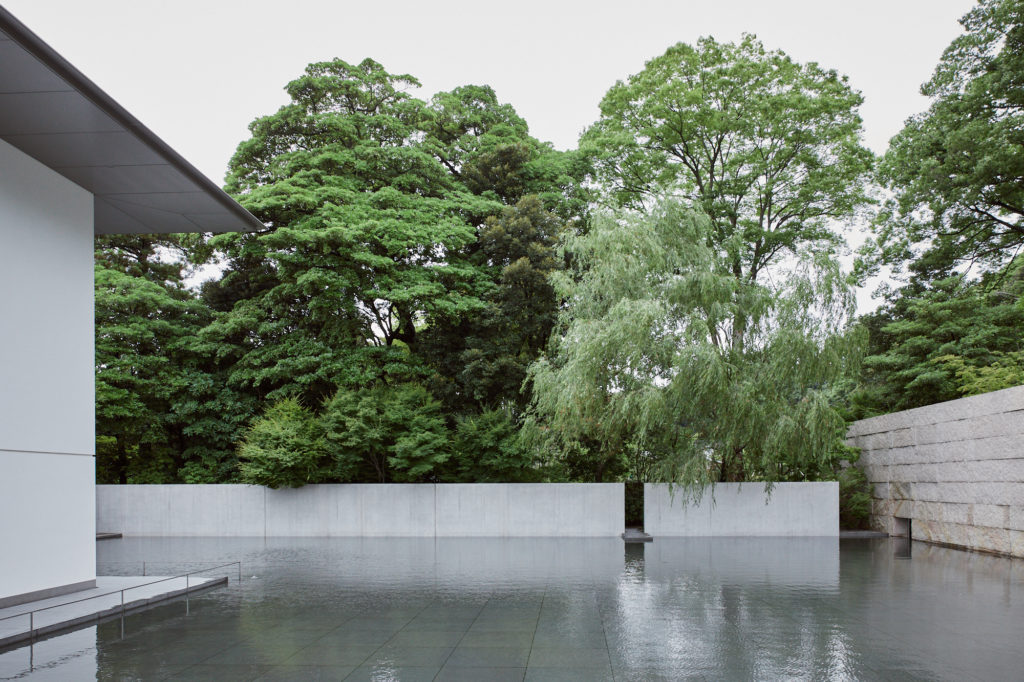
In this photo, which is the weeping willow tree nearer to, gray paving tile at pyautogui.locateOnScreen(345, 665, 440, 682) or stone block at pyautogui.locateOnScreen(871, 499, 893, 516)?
stone block at pyautogui.locateOnScreen(871, 499, 893, 516)

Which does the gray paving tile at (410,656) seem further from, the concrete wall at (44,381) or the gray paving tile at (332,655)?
the concrete wall at (44,381)

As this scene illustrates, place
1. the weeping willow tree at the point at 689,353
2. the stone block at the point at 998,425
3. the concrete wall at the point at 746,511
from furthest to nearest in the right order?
the concrete wall at the point at 746,511
the weeping willow tree at the point at 689,353
the stone block at the point at 998,425

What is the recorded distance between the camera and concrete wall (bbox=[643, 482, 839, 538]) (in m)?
20.5

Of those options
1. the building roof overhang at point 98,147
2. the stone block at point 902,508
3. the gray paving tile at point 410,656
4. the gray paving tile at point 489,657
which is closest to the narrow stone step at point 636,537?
the stone block at point 902,508

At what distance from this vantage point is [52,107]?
29.0 feet

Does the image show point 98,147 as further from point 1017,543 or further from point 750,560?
point 1017,543

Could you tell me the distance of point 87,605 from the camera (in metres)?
9.84

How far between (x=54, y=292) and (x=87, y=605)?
431 centimetres

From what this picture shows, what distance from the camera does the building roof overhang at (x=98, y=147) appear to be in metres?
7.94

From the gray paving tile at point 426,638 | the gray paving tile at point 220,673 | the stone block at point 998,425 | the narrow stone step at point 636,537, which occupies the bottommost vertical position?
the narrow stone step at point 636,537

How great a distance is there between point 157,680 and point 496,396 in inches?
650

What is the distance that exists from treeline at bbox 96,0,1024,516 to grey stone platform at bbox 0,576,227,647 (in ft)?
30.0

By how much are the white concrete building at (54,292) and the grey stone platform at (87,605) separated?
29 centimetres

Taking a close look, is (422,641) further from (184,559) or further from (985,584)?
(184,559)
